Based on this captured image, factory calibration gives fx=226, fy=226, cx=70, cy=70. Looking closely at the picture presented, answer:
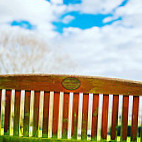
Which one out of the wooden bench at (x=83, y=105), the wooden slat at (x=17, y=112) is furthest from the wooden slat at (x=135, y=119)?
the wooden slat at (x=17, y=112)

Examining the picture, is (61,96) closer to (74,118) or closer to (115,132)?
(74,118)

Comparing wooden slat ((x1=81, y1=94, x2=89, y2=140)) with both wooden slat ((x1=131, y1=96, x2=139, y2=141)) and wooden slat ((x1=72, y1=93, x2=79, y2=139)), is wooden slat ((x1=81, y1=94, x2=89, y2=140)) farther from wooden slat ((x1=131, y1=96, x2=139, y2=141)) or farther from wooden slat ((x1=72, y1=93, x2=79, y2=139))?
wooden slat ((x1=131, y1=96, x2=139, y2=141))

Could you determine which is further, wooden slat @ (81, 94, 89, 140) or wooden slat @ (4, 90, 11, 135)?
wooden slat @ (4, 90, 11, 135)

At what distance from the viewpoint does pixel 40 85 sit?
250 centimetres

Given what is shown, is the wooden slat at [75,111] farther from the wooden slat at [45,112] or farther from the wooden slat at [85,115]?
the wooden slat at [45,112]

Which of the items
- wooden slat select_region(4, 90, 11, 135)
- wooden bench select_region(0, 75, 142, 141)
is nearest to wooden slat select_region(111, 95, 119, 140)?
wooden bench select_region(0, 75, 142, 141)

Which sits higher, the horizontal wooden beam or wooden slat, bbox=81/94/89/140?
the horizontal wooden beam

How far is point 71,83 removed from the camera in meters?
2.44

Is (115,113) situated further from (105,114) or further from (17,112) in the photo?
(17,112)

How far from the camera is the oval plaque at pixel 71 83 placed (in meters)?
2.43

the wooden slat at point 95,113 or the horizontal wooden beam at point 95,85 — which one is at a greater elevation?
the horizontal wooden beam at point 95,85

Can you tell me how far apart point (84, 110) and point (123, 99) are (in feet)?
1.43

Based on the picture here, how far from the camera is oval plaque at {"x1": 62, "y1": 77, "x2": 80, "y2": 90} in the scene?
2.43 meters

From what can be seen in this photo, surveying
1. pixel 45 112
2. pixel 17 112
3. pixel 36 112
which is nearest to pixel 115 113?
pixel 45 112
